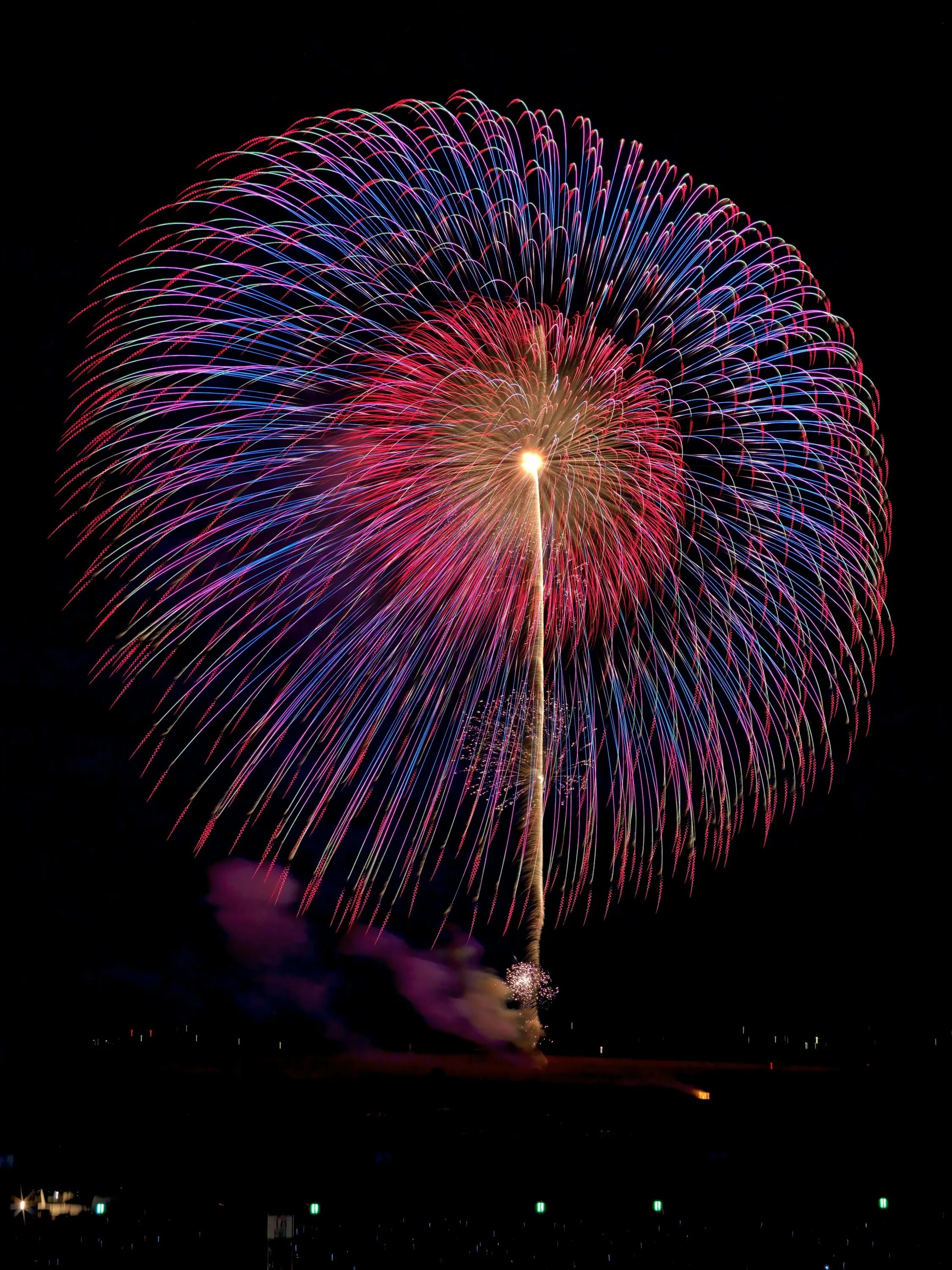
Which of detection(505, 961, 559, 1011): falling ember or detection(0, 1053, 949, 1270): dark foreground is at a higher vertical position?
detection(505, 961, 559, 1011): falling ember

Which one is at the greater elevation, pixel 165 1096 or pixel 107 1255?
pixel 165 1096

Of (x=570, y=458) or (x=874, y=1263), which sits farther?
(x=570, y=458)

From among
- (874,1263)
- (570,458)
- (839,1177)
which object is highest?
(570,458)

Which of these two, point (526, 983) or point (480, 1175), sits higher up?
point (526, 983)

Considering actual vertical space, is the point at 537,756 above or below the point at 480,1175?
above

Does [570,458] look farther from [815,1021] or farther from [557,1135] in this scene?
[815,1021]

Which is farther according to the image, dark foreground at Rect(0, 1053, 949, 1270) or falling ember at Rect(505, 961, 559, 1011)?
falling ember at Rect(505, 961, 559, 1011)

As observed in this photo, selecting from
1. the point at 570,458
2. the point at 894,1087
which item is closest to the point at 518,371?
the point at 570,458

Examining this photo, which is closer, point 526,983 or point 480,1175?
point 480,1175
